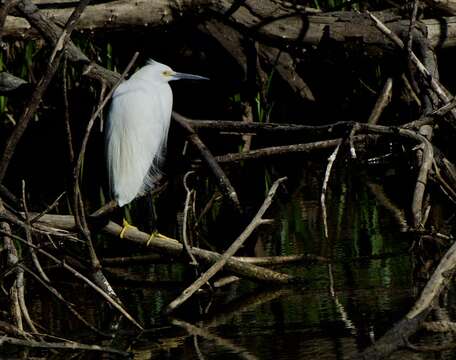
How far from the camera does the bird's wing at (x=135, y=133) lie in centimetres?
669

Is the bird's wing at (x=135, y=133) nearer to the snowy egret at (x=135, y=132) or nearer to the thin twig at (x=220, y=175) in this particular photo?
the snowy egret at (x=135, y=132)

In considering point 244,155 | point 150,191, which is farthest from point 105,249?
point 244,155

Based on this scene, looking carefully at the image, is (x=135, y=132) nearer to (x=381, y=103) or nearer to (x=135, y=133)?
(x=135, y=133)

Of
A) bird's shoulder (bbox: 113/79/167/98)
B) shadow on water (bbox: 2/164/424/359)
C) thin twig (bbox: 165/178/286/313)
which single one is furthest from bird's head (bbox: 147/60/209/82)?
thin twig (bbox: 165/178/286/313)

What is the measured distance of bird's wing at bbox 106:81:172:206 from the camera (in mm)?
6691

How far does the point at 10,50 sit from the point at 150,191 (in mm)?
3598

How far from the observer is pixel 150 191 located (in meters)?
7.07

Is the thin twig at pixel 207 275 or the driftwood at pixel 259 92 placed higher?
the driftwood at pixel 259 92

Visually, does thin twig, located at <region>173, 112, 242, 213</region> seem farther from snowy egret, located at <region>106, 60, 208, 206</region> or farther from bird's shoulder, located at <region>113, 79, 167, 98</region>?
bird's shoulder, located at <region>113, 79, 167, 98</region>

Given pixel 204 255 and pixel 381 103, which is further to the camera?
pixel 381 103

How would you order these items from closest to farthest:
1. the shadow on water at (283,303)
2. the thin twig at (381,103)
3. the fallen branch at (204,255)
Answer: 1. the shadow on water at (283,303)
2. the fallen branch at (204,255)
3. the thin twig at (381,103)

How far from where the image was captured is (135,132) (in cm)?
690

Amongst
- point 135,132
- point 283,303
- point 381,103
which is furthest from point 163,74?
point 283,303

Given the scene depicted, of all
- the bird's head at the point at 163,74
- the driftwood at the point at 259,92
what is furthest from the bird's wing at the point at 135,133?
the driftwood at the point at 259,92
